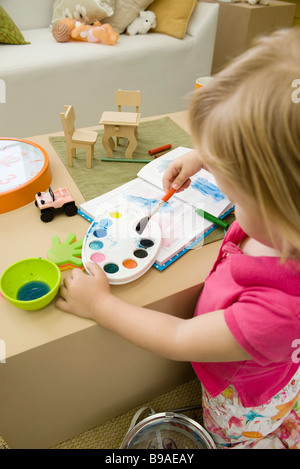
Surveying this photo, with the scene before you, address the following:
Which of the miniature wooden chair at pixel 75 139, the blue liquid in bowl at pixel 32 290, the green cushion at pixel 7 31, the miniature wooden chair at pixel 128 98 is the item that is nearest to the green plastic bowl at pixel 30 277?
the blue liquid in bowl at pixel 32 290

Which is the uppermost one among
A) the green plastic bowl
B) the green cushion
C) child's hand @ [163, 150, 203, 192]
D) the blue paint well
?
the green cushion

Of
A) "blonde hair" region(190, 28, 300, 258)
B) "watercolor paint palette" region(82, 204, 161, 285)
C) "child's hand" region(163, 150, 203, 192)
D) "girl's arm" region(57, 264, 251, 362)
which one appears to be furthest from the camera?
"child's hand" region(163, 150, 203, 192)

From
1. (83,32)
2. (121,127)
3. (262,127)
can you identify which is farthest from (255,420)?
(83,32)

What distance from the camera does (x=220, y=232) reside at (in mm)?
680

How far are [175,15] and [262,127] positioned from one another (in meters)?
1.77

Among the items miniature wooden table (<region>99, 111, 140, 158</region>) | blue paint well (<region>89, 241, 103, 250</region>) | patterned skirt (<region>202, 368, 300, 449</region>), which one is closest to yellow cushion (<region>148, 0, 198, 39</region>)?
miniature wooden table (<region>99, 111, 140, 158</region>)

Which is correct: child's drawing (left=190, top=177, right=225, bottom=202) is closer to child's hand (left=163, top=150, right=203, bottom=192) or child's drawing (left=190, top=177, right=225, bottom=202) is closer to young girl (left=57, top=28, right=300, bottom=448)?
child's hand (left=163, top=150, right=203, bottom=192)

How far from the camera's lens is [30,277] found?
55cm

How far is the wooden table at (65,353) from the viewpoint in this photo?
50cm

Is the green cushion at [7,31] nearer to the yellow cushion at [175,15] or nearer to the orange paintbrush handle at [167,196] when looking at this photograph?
the yellow cushion at [175,15]

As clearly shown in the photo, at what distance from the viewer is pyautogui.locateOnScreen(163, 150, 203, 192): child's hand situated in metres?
0.69

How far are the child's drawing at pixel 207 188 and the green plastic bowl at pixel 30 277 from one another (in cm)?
36

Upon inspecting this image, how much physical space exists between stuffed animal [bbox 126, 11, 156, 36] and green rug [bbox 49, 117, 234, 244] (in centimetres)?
107

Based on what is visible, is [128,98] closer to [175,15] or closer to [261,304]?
[261,304]
